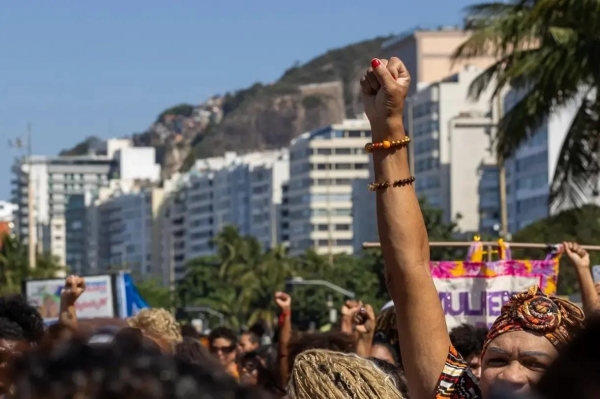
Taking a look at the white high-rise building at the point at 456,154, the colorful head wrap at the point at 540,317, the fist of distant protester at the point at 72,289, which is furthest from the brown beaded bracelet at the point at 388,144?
the white high-rise building at the point at 456,154

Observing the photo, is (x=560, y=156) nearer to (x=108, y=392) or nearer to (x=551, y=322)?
(x=551, y=322)

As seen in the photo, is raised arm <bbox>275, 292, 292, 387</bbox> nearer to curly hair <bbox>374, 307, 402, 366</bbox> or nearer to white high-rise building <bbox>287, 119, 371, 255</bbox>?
curly hair <bbox>374, 307, 402, 366</bbox>

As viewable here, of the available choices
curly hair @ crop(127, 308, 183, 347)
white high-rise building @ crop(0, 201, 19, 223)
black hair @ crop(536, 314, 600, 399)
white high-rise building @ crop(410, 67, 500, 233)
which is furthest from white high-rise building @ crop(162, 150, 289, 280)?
black hair @ crop(536, 314, 600, 399)

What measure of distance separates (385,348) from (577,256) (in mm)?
1030

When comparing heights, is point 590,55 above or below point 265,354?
above

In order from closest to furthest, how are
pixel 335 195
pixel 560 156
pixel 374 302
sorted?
pixel 560 156, pixel 374 302, pixel 335 195

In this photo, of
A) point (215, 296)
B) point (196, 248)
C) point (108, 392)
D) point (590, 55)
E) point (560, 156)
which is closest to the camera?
point (108, 392)

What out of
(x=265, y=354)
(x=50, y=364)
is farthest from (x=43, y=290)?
(x=50, y=364)

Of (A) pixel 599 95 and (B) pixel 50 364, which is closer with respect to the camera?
(B) pixel 50 364

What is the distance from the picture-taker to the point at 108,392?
145cm

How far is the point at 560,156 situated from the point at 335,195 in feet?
518

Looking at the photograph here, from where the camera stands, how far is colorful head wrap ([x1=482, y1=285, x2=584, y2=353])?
10.4 ft

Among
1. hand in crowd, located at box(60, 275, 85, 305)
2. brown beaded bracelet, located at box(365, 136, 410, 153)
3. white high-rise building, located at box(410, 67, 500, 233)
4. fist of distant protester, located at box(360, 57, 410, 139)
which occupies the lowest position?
hand in crowd, located at box(60, 275, 85, 305)

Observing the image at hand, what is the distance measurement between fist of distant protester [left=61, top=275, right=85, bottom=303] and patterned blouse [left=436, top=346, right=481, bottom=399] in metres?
3.18
